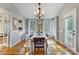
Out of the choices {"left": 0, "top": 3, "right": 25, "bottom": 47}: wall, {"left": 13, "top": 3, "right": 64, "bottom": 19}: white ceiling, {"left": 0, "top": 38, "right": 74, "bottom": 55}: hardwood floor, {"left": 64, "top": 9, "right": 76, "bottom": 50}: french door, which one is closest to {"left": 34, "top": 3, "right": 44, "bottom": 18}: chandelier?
{"left": 13, "top": 3, "right": 64, "bottom": 19}: white ceiling

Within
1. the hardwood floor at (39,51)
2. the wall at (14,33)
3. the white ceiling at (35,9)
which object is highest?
the white ceiling at (35,9)

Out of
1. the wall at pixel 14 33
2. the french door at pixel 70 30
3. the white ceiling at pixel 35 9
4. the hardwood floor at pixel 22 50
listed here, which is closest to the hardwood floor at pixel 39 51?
the hardwood floor at pixel 22 50

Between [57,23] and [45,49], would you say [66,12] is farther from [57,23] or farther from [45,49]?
[45,49]

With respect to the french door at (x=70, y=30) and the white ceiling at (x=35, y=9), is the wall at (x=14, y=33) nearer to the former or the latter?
the white ceiling at (x=35, y=9)

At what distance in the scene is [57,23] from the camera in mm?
3699

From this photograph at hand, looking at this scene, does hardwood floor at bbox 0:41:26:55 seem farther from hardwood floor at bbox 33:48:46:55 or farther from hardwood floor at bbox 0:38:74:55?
hardwood floor at bbox 33:48:46:55

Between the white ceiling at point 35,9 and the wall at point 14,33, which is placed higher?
the white ceiling at point 35,9

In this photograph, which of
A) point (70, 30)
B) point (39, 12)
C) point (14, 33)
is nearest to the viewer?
point (39, 12)

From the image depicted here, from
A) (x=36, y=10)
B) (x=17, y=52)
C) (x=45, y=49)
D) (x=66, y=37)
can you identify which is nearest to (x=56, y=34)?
(x=66, y=37)

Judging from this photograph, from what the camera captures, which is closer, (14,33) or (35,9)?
(35,9)

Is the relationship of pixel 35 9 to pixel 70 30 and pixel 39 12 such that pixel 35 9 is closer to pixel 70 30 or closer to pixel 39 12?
pixel 39 12

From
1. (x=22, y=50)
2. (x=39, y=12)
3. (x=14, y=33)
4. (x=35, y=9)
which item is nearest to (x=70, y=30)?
(x=39, y=12)

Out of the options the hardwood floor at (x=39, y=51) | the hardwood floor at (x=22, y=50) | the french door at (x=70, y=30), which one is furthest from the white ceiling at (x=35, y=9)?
the hardwood floor at (x=39, y=51)

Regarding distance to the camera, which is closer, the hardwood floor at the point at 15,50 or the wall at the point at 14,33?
the hardwood floor at the point at 15,50
